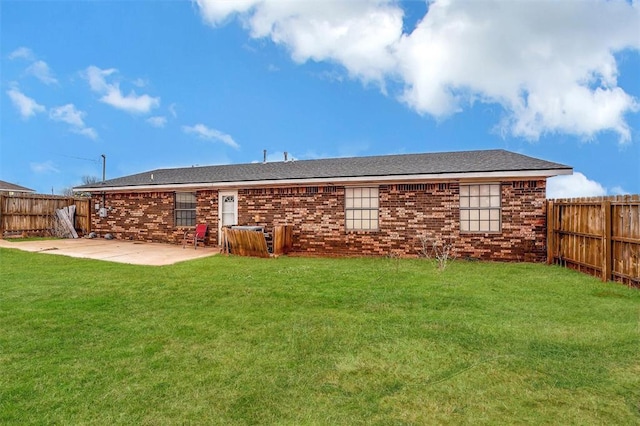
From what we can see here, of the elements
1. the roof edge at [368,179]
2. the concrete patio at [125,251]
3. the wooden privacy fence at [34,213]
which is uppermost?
the roof edge at [368,179]

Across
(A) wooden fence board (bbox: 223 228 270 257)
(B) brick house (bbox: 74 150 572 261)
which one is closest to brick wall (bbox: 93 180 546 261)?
(B) brick house (bbox: 74 150 572 261)

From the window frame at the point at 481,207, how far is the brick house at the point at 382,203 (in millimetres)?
28

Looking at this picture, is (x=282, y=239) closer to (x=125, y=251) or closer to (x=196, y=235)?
(x=196, y=235)

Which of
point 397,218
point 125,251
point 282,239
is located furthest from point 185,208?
point 397,218

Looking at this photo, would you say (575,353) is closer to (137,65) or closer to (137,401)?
(137,401)

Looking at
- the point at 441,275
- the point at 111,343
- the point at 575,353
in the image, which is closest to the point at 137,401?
the point at 111,343

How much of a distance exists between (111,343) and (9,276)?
5768 mm

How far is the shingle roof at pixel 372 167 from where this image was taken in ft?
37.1

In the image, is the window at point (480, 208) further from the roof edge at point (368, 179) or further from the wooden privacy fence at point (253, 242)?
the wooden privacy fence at point (253, 242)

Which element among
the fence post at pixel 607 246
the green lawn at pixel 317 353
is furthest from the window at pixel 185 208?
the fence post at pixel 607 246

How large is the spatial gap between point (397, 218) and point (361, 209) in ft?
3.97

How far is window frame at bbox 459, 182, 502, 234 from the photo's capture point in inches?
447

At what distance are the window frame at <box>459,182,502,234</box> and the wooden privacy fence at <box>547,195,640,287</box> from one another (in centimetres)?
142

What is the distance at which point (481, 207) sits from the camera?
1146cm
